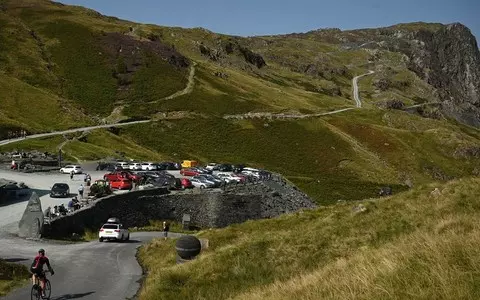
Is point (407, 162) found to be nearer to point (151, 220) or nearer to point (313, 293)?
point (151, 220)

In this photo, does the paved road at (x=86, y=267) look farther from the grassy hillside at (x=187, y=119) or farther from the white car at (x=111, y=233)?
the grassy hillside at (x=187, y=119)

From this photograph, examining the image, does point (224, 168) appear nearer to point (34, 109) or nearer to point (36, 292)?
point (34, 109)

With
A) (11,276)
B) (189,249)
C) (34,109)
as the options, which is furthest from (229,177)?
(189,249)

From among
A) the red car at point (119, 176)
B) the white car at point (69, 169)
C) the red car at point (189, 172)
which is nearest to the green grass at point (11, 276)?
the red car at point (119, 176)

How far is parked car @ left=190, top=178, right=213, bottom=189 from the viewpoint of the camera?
70.8 metres

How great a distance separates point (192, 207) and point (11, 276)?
39.8 metres

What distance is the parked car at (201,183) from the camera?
70.8 m

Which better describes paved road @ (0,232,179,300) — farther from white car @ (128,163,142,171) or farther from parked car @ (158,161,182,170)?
parked car @ (158,161,182,170)

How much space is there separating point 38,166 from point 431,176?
Result: 256 feet

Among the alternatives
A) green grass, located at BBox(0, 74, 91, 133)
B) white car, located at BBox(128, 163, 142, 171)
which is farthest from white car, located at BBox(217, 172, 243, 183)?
green grass, located at BBox(0, 74, 91, 133)

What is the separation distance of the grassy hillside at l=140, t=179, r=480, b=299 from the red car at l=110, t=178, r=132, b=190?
99.2 ft

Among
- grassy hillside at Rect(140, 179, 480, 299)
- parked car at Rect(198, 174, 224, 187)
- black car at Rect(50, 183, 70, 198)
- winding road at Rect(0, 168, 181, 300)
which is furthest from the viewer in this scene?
parked car at Rect(198, 174, 224, 187)

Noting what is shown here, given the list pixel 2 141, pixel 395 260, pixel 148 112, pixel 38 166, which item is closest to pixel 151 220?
pixel 38 166

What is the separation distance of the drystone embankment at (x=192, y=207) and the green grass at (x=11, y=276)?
14.4 meters
